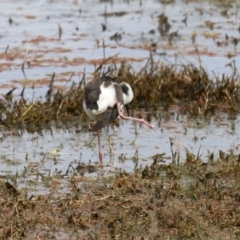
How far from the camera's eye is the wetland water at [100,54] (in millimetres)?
7809

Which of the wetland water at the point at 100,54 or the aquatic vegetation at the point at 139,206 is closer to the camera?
the aquatic vegetation at the point at 139,206

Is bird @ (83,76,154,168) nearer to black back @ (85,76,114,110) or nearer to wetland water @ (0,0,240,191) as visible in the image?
black back @ (85,76,114,110)

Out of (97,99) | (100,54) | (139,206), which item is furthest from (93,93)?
(100,54)

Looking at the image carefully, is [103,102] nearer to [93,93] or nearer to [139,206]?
[93,93]

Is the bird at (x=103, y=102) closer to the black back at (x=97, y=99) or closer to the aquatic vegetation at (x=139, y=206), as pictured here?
the black back at (x=97, y=99)

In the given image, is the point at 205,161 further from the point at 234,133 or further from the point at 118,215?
the point at 118,215

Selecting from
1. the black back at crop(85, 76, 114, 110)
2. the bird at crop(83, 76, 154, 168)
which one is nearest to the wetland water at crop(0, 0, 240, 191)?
the bird at crop(83, 76, 154, 168)

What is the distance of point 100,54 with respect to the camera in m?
11.6

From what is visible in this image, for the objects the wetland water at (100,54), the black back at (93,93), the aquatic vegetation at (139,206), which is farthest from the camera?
the wetland water at (100,54)

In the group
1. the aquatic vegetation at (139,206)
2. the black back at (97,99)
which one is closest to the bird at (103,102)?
the black back at (97,99)

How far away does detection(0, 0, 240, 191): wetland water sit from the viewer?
7.81 metres

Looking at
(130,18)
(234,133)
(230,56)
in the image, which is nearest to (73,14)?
(130,18)

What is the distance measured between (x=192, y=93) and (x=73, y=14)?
511 centimetres

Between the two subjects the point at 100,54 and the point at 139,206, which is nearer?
the point at 139,206
